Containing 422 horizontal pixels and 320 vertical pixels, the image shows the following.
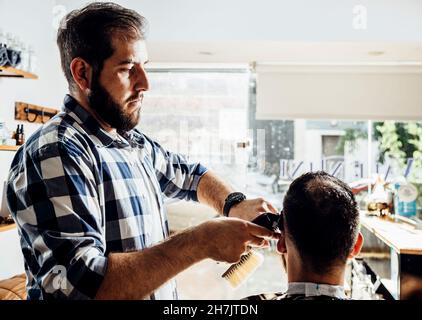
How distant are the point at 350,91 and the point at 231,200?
2531 millimetres

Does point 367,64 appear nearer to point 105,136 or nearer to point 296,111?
point 296,111

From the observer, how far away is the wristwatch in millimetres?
1091

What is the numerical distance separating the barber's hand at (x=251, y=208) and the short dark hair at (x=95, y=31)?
19.8 inches

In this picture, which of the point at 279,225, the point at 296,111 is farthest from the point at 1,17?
the point at 296,111

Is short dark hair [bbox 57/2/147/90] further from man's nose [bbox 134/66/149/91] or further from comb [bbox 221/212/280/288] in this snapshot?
comb [bbox 221/212/280/288]

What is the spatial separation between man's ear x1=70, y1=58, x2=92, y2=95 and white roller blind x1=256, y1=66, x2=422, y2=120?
2.50 metres

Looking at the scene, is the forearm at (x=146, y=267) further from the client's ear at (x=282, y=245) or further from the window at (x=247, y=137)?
the window at (x=247, y=137)

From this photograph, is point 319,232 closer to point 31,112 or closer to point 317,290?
point 317,290

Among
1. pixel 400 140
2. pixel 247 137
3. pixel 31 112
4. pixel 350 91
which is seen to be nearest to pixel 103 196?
pixel 31 112

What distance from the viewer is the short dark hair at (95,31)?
0.94 metres

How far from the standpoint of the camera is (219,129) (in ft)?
11.3

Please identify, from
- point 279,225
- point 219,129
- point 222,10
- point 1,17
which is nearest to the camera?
point 279,225
